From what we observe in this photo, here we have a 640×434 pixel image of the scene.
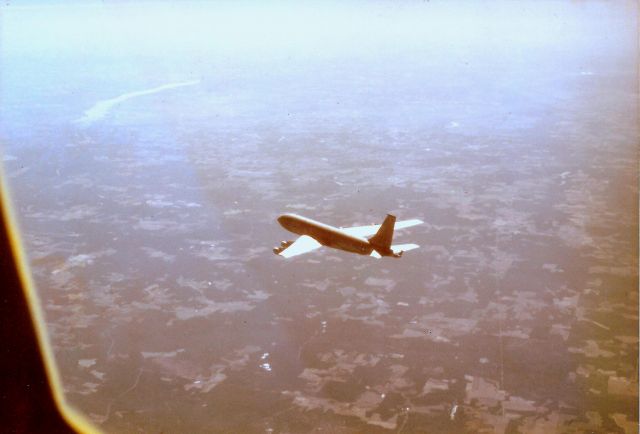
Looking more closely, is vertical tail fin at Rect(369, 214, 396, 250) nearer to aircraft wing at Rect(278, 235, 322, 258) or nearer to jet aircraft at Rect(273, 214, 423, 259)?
jet aircraft at Rect(273, 214, 423, 259)

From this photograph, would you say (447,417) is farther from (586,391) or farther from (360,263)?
(360,263)

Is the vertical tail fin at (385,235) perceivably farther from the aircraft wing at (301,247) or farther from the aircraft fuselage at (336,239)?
the aircraft wing at (301,247)

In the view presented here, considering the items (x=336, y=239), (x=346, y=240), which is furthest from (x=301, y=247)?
(x=346, y=240)

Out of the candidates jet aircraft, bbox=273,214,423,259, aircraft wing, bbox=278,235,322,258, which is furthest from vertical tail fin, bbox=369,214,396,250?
aircraft wing, bbox=278,235,322,258

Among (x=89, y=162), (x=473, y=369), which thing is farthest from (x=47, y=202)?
(x=473, y=369)

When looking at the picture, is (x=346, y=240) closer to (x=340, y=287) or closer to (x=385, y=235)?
(x=385, y=235)

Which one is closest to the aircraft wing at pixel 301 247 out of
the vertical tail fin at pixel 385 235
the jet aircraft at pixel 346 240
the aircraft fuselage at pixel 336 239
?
the jet aircraft at pixel 346 240
